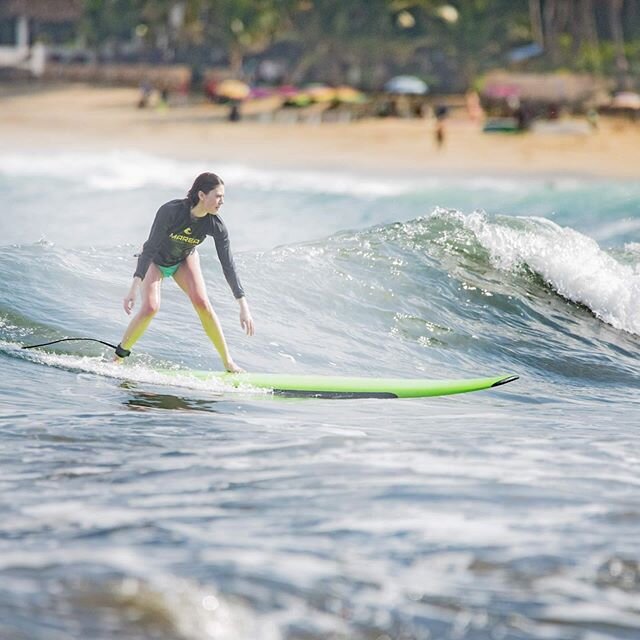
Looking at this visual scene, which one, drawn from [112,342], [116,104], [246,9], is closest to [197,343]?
[112,342]

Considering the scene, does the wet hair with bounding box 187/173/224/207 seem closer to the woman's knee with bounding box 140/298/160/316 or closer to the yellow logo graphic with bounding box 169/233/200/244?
the yellow logo graphic with bounding box 169/233/200/244

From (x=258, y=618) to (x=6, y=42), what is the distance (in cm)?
6449

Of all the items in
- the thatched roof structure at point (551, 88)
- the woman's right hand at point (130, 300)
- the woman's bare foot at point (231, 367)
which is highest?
the thatched roof structure at point (551, 88)

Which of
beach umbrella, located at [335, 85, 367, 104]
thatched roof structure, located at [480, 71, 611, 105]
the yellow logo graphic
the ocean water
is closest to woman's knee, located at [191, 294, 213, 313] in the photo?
the yellow logo graphic

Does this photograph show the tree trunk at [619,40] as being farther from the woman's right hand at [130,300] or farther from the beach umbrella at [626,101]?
the woman's right hand at [130,300]

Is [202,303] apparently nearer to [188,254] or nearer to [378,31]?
[188,254]

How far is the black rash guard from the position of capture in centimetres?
832

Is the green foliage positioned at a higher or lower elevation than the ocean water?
higher

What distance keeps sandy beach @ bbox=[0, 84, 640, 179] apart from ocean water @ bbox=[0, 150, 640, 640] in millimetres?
22622

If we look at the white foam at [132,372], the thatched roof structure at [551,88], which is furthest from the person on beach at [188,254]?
the thatched roof structure at [551,88]

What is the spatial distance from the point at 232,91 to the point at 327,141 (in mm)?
10132

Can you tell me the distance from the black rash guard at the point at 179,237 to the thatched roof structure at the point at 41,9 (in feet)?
191

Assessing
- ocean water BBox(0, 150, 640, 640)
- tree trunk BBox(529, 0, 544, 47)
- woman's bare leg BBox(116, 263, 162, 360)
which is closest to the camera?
ocean water BBox(0, 150, 640, 640)

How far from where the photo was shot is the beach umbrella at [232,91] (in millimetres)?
51844
